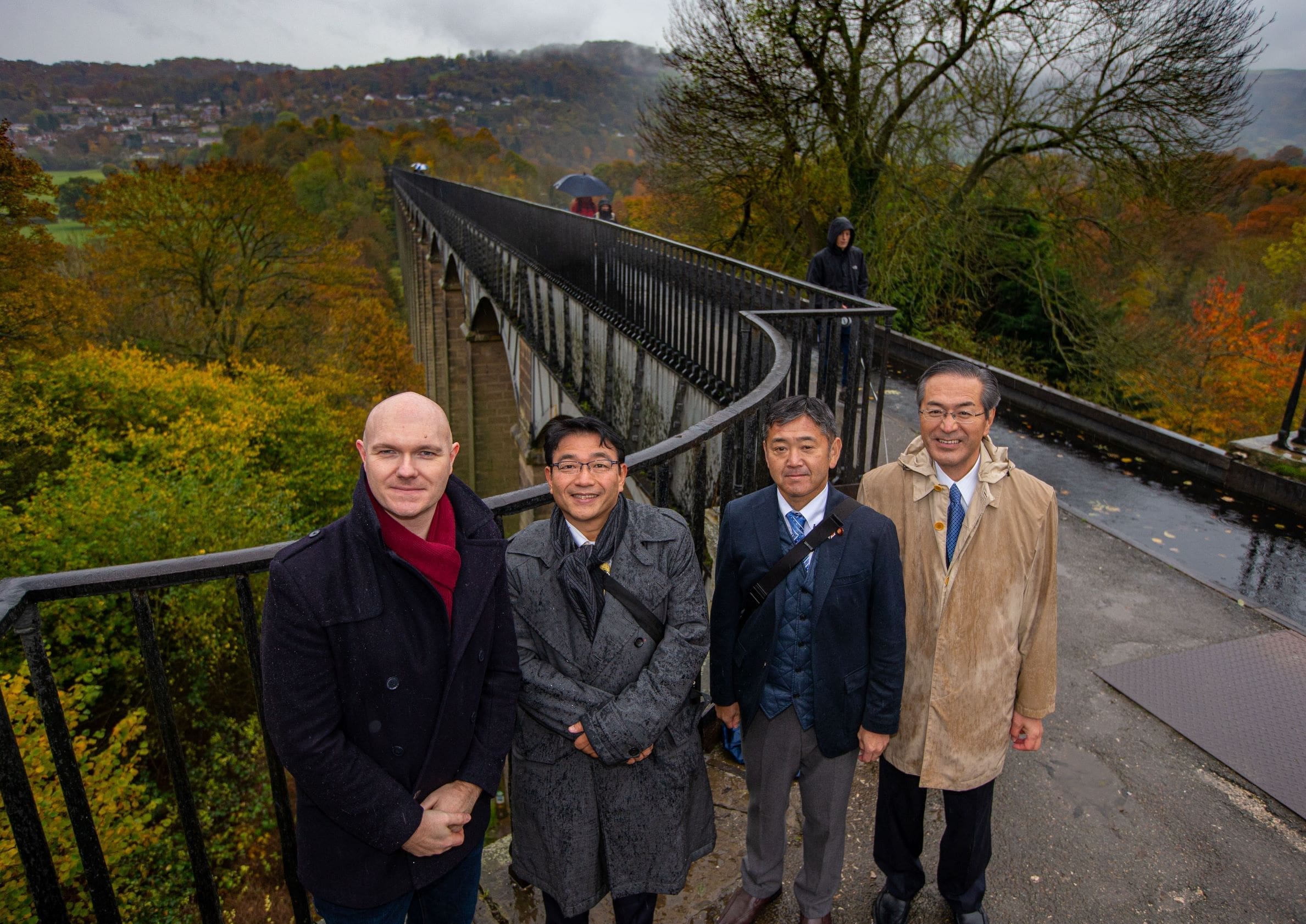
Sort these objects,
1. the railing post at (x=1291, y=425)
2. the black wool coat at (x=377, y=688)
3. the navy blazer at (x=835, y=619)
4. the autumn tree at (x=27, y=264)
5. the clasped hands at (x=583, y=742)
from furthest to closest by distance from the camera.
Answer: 1. the autumn tree at (x=27, y=264)
2. the railing post at (x=1291, y=425)
3. the navy blazer at (x=835, y=619)
4. the clasped hands at (x=583, y=742)
5. the black wool coat at (x=377, y=688)

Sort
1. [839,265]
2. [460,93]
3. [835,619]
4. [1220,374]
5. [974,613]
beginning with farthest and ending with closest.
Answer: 1. [460,93]
2. [1220,374]
3. [839,265]
4. [974,613]
5. [835,619]

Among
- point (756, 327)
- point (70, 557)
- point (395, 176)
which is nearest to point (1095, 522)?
point (756, 327)

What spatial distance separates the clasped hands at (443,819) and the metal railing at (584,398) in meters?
0.44

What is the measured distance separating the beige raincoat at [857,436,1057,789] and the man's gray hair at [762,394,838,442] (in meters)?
0.20

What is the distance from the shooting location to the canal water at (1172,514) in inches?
233

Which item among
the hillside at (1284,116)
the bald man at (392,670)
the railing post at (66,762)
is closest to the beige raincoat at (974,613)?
the bald man at (392,670)

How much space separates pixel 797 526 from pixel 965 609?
1.78 ft

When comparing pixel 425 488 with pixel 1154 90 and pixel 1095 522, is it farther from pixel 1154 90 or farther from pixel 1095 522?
pixel 1154 90

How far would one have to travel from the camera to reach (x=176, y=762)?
80.0 inches

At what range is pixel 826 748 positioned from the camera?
2.34 m

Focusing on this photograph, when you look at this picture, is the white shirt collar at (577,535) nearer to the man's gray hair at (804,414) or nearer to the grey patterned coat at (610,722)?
the grey patterned coat at (610,722)

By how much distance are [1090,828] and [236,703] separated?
45.3 feet

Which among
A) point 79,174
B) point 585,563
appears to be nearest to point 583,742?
point 585,563

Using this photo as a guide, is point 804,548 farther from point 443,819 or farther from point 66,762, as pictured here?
point 66,762
